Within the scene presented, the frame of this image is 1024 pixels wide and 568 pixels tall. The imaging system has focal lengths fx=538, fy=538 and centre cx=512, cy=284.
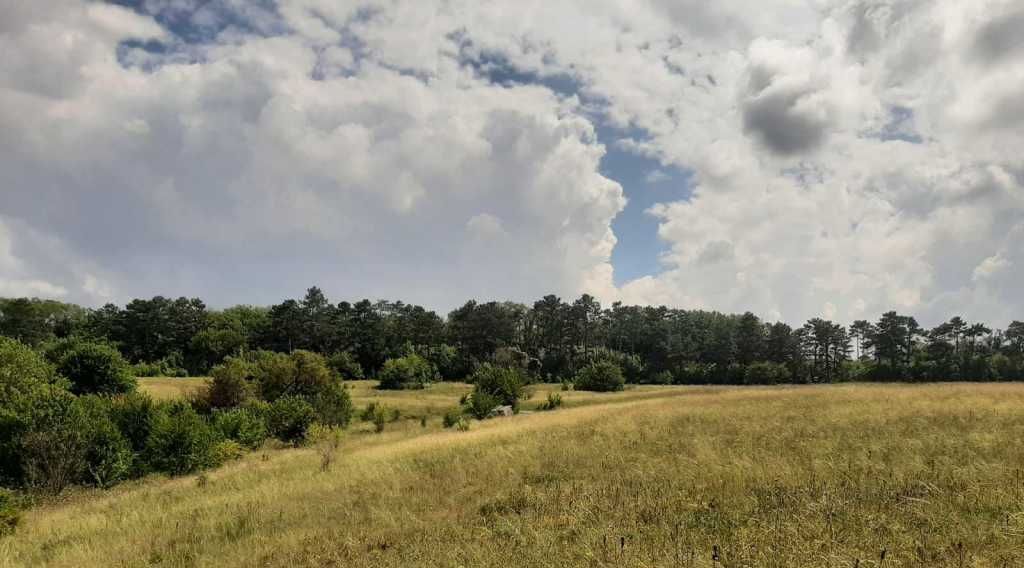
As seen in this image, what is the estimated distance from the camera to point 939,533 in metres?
6.55

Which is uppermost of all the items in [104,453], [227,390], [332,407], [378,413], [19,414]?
[19,414]

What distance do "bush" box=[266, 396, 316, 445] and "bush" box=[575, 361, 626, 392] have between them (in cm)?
4517

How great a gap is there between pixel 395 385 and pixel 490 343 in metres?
39.2

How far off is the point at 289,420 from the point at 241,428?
3.75 metres

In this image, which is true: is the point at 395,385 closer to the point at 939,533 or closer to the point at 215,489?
the point at 215,489

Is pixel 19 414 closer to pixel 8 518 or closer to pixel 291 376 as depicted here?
pixel 8 518

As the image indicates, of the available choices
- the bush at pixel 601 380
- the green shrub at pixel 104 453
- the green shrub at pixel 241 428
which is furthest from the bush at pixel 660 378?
the green shrub at pixel 104 453

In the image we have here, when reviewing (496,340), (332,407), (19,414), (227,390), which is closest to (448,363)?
(496,340)

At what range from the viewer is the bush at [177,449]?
2317cm

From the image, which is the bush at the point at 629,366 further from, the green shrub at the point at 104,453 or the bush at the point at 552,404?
the green shrub at the point at 104,453

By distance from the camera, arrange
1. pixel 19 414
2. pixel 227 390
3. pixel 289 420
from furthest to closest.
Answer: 1. pixel 227 390
2. pixel 289 420
3. pixel 19 414

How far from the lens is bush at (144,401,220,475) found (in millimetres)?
23172

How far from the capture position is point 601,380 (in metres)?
71.8

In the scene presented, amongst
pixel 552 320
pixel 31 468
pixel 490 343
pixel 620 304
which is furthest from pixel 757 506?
pixel 620 304
